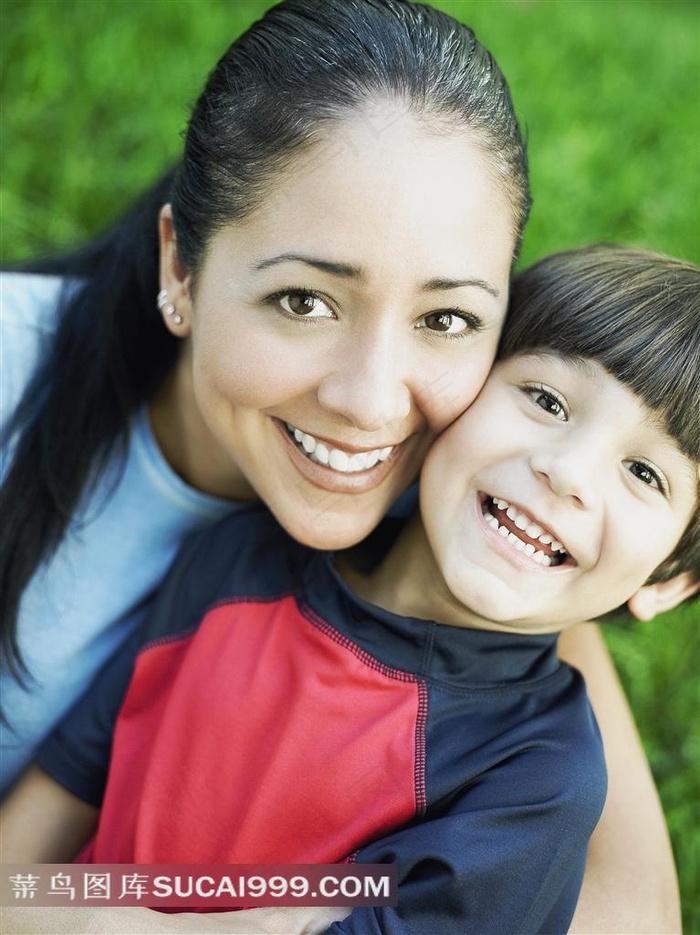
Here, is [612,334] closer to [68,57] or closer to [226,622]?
[226,622]

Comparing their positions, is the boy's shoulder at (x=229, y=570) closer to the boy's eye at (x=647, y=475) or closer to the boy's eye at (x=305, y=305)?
the boy's eye at (x=305, y=305)

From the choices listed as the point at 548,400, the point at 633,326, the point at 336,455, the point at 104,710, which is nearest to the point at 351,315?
the point at 336,455

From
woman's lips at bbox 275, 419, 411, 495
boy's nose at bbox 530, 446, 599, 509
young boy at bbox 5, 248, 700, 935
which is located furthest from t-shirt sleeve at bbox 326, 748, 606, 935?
woman's lips at bbox 275, 419, 411, 495

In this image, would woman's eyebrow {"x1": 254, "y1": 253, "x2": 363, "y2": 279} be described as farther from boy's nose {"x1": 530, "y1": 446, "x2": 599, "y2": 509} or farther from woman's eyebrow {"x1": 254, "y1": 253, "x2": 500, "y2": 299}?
boy's nose {"x1": 530, "y1": 446, "x2": 599, "y2": 509}

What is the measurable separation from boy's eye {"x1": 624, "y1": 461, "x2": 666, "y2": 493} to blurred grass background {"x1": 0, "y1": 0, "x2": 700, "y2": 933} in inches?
45.0

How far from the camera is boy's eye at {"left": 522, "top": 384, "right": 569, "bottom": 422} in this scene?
1825 mm

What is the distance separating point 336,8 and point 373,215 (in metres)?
0.42

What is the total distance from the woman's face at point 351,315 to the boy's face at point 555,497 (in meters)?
0.10

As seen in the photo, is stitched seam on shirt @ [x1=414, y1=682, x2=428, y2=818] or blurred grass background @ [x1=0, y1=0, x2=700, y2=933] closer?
stitched seam on shirt @ [x1=414, y1=682, x2=428, y2=818]

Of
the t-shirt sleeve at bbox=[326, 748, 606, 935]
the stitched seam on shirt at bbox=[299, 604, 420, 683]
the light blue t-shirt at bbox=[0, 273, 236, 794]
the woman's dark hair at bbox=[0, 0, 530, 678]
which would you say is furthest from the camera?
the light blue t-shirt at bbox=[0, 273, 236, 794]

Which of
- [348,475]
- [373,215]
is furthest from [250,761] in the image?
[373,215]

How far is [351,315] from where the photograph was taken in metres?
1.74

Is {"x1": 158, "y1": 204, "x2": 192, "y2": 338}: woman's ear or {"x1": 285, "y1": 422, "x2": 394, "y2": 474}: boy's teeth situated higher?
{"x1": 158, "y1": 204, "x2": 192, "y2": 338}: woman's ear

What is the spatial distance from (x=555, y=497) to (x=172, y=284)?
82 centimetres
